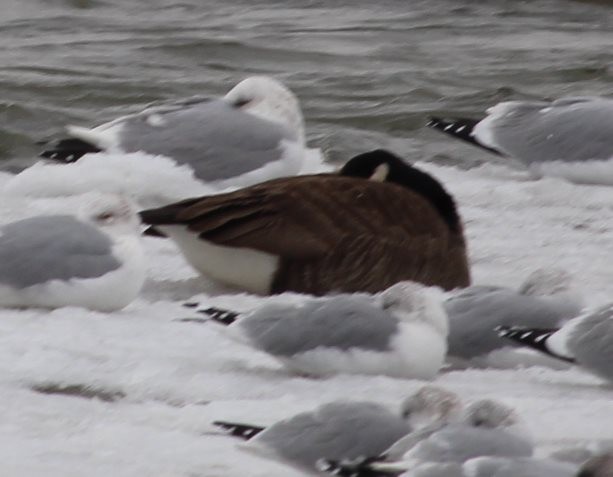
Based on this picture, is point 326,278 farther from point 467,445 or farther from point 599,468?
point 599,468

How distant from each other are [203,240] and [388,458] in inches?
91.6

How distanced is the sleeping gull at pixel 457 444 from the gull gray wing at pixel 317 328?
1.00 m

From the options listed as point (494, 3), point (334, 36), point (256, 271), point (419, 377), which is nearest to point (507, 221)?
point (256, 271)

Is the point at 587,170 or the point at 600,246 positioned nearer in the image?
the point at 600,246

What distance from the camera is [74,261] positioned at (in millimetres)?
6520

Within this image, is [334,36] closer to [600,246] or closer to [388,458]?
[600,246]

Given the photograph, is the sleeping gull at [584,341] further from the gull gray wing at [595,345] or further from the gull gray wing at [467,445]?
the gull gray wing at [467,445]

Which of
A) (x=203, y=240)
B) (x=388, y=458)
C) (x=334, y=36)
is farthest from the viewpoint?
(x=334, y=36)

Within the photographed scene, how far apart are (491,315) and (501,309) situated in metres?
0.04

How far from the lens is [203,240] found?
23.1 ft

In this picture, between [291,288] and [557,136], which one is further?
[557,136]

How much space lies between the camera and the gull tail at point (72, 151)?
8.51 metres

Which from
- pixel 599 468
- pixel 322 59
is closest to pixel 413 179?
pixel 599 468

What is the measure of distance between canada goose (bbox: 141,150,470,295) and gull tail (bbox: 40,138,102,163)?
4.83ft
